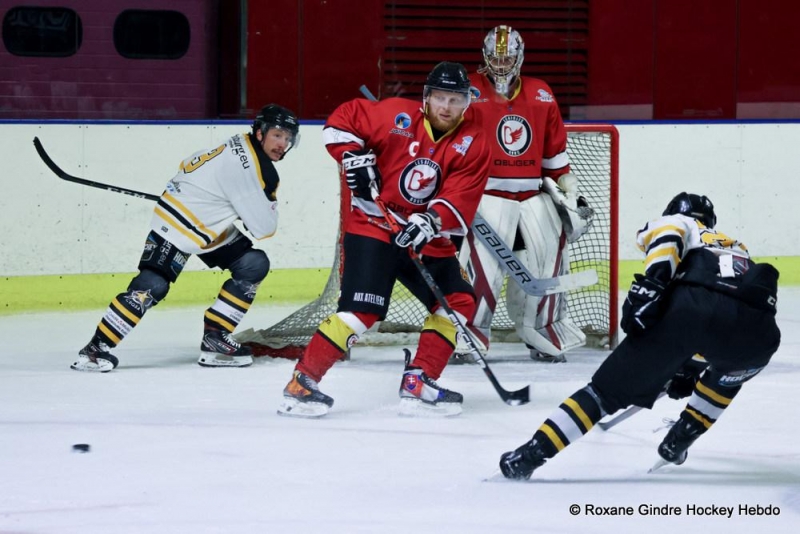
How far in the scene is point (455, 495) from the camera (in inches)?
120

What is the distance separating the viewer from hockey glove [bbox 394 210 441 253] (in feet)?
12.4

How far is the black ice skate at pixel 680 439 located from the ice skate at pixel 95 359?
2079 mm

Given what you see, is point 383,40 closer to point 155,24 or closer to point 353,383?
point 155,24

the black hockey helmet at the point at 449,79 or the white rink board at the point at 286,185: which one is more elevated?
the black hockey helmet at the point at 449,79

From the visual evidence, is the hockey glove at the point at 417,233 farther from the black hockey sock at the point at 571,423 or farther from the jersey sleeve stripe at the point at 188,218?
the jersey sleeve stripe at the point at 188,218

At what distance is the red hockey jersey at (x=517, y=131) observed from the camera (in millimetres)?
4781

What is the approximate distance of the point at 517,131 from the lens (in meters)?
4.79

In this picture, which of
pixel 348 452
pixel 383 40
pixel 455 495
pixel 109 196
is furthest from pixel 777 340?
pixel 383 40

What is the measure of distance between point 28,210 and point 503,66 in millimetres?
2131

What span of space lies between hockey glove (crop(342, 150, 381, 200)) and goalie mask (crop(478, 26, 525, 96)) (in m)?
0.96

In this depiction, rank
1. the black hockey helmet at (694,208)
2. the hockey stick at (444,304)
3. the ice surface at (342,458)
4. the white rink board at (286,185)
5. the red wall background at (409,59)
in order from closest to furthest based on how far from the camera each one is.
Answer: the ice surface at (342,458) → the black hockey helmet at (694,208) → the hockey stick at (444,304) → the white rink board at (286,185) → the red wall background at (409,59)

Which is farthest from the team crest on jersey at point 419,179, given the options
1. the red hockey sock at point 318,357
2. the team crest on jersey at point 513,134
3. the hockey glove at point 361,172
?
the team crest on jersey at point 513,134

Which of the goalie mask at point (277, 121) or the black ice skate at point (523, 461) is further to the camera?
the goalie mask at point (277, 121)

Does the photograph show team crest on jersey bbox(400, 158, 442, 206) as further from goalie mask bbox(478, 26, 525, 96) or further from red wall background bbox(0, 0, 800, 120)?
red wall background bbox(0, 0, 800, 120)
